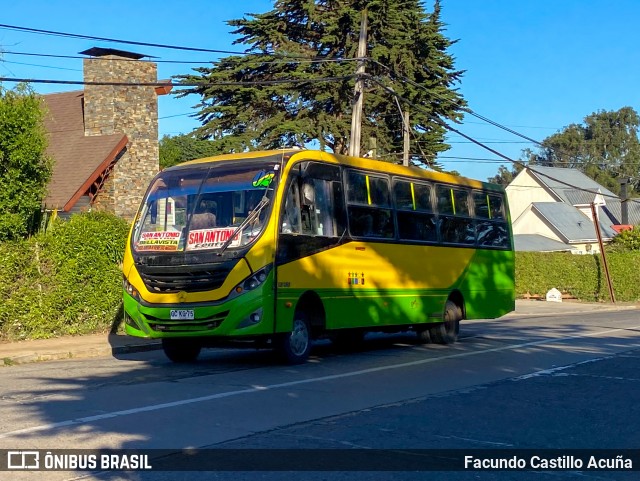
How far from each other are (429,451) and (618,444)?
1.93 meters

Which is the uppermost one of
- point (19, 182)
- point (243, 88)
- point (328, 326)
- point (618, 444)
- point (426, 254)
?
point (243, 88)

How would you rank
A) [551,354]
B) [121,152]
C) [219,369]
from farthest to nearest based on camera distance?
1. [121,152]
2. [551,354]
3. [219,369]

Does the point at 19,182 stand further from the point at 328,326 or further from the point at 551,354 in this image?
the point at 551,354

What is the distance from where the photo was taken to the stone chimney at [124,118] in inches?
1215

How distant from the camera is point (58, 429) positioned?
8383mm

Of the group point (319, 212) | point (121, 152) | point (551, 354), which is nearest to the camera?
point (319, 212)

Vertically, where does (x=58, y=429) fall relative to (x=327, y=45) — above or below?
below

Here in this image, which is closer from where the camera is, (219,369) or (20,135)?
(219,369)

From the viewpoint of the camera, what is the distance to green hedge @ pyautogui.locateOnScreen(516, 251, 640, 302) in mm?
42312

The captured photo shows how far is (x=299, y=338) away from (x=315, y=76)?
2060cm

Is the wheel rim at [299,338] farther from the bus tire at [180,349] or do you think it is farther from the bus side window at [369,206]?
the bus side window at [369,206]

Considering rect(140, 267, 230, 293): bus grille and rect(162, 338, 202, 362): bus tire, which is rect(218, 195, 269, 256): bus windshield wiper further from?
rect(162, 338, 202, 362): bus tire

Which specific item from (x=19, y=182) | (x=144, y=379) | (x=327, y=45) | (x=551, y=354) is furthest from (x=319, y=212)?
Answer: (x=327, y=45)

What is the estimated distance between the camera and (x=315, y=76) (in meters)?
33.1
